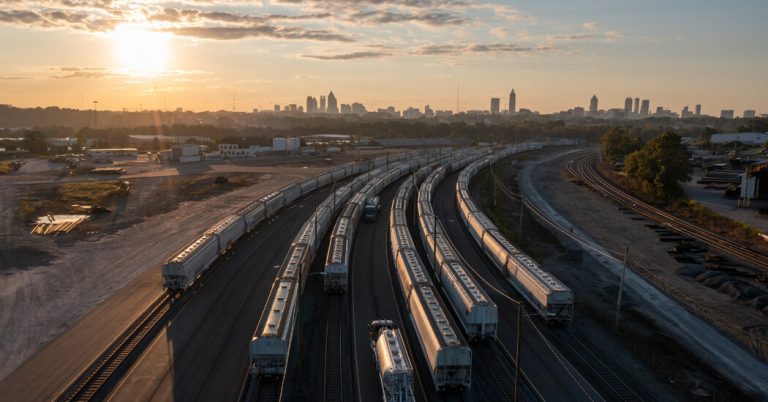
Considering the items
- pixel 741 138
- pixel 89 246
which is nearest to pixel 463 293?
pixel 89 246

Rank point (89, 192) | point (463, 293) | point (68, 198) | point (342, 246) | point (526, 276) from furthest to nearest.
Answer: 1. point (89, 192)
2. point (68, 198)
3. point (342, 246)
4. point (526, 276)
5. point (463, 293)

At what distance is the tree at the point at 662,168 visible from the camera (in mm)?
76875

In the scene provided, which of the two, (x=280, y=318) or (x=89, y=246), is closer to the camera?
(x=280, y=318)

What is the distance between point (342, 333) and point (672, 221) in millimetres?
52179

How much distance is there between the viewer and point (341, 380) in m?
26.1

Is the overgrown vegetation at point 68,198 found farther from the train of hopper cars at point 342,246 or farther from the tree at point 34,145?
the tree at point 34,145

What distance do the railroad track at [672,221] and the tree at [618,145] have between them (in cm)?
1339

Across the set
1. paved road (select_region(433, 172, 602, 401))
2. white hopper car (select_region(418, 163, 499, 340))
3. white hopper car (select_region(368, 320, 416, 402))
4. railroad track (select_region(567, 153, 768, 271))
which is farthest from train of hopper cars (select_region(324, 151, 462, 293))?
railroad track (select_region(567, 153, 768, 271))

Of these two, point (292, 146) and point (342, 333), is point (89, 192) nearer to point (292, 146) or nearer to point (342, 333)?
point (342, 333)

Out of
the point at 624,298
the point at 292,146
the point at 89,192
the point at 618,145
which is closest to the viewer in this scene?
the point at 624,298

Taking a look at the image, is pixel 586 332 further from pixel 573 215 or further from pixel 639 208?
pixel 639 208

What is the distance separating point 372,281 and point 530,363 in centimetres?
1558

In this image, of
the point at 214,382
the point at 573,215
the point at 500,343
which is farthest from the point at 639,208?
the point at 214,382

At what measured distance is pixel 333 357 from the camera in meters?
28.5
